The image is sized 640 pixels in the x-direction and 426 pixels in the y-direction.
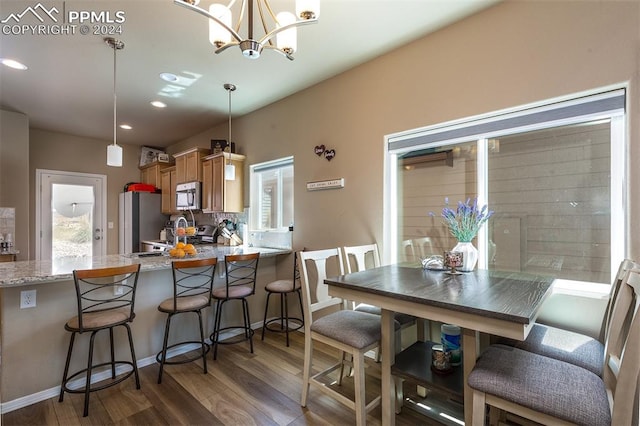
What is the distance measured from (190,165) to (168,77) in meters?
1.79

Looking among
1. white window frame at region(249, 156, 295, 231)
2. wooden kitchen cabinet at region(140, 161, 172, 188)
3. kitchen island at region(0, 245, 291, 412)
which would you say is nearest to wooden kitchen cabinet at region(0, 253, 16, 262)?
kitchen island at region(0, 245, 291, 412)

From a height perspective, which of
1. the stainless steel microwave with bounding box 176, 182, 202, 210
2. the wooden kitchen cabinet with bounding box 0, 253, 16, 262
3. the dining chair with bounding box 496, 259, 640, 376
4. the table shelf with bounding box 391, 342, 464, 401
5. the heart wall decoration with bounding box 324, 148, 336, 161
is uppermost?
the heart wall decoration with bounding box 324, 148, 336, 161

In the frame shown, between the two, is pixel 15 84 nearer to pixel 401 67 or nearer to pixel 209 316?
pixel 209 316

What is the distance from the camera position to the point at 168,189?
531 cm

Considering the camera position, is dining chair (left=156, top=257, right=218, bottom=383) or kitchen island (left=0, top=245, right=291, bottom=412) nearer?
kitchen island (left=0, top=245, right=291, bottom=412)

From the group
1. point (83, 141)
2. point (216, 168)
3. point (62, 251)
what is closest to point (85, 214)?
point (62, 251)

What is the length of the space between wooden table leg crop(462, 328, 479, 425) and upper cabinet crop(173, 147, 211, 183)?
419 cm

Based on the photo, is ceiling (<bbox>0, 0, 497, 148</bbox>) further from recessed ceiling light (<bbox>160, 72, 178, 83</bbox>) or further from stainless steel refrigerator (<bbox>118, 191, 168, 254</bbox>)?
stainless steel refrigerator (<bbox>118, 191, 168, 254</bbox>)

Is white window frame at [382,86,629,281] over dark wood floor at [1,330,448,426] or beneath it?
over

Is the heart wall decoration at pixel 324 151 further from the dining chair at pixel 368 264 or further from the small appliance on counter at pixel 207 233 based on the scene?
the small appliance on counter at pixel 207 233

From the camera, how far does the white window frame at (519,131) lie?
1.72 meters

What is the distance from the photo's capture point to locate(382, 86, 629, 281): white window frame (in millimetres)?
1722

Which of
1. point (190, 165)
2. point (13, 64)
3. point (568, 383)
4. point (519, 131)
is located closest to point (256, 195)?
point (190, 165)

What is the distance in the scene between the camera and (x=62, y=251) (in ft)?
16.5
